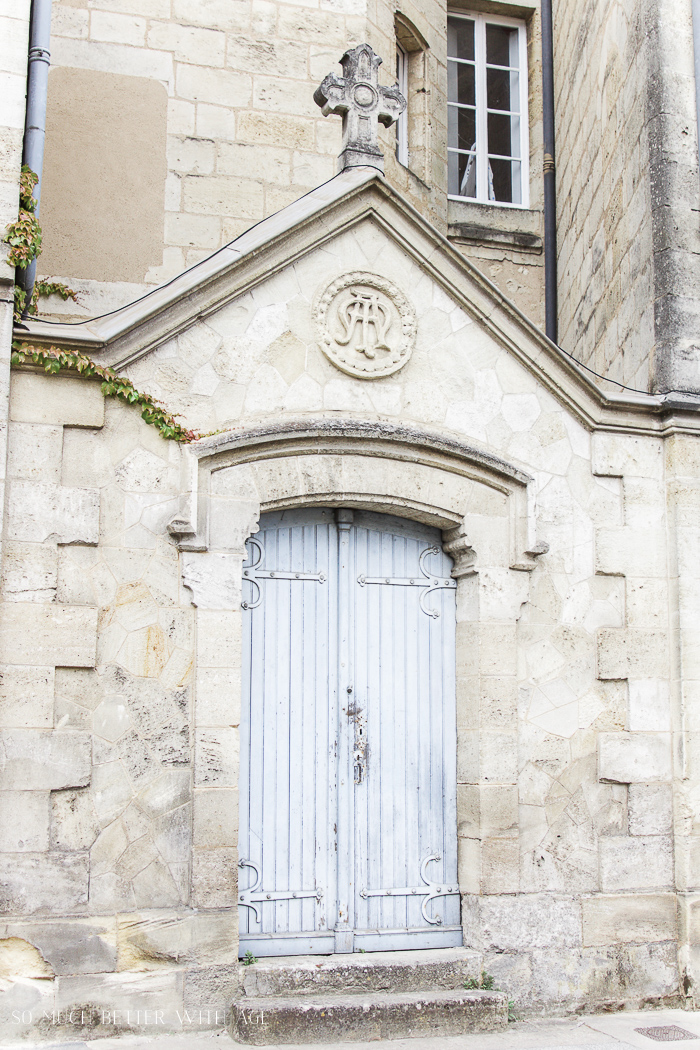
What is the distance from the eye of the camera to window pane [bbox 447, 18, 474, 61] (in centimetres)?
907

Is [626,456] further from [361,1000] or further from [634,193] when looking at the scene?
[361,1000]

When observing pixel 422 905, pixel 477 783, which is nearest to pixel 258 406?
pixel 477 783

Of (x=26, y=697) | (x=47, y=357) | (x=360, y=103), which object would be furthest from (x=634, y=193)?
(x=26, y=697)

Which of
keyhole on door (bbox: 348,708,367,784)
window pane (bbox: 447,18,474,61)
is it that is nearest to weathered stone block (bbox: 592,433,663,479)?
keyhole on door (bbox: 348,708,367,784)

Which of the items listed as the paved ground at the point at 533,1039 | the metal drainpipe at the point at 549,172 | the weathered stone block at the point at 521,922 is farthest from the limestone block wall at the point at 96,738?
the metal drainpipe at the point at 549,172

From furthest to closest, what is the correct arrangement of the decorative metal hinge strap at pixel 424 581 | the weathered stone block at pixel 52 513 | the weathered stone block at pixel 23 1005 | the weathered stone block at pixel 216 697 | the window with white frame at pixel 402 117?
the window with white frame at pixel 402 117, the decorative metal hinge strap at pixel 424 581, the weathered stone block at pixel 216 697, the weathered stone block at pixel 52 513, the weathered stone block at pixel 23 1005

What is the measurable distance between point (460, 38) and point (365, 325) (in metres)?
5.09

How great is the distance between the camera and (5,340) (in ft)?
15.2

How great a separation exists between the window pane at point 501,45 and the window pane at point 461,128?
2.10ft

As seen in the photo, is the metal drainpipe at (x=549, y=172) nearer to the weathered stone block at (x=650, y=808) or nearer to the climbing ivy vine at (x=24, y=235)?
the weathered stone block at (x=650, y=808)

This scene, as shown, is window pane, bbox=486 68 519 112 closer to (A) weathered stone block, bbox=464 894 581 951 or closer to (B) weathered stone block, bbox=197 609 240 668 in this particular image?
(B) weathered stone block, bbox=197 609 240 668

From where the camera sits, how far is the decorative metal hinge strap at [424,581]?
214 inches

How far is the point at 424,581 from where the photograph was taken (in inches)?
216

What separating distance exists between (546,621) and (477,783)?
35.9 inches
